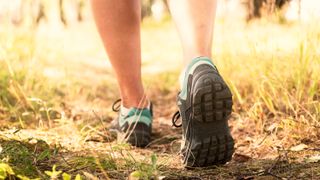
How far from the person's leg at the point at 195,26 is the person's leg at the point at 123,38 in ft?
1.06

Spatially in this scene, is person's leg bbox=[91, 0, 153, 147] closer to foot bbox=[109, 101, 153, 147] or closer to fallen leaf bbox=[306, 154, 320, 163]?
foot bbox=[109, 101, 153, 147]

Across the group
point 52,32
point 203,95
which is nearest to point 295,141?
point 203,95

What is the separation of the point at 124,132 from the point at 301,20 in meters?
0.85

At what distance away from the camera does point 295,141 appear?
1.60 metres

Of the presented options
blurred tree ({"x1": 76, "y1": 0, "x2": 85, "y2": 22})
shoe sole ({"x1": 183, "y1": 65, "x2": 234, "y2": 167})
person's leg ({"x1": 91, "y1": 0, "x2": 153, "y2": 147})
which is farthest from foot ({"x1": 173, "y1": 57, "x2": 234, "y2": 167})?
blurred tree ({"x1": 76, "y1": 0, "x2": 85, "y2": 22})

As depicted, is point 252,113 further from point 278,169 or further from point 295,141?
point 278,169

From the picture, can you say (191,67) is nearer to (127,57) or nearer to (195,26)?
(195,26)

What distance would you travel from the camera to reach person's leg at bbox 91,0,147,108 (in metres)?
1.67

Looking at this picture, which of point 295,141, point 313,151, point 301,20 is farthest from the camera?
point 301,20

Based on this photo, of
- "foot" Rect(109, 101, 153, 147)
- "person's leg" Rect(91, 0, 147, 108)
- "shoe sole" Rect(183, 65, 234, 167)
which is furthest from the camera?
"foot" Rect(109, 101, 153, 147)

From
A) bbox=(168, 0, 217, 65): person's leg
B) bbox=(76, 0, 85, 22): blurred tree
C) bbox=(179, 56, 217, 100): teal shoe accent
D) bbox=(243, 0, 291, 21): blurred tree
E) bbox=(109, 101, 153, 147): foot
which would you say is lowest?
bbox=(109, 101, 153, 147): foot

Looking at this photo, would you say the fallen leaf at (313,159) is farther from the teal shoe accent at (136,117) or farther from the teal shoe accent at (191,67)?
the teal shoe accent at (136,117)

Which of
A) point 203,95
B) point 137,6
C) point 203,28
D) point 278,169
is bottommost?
point 278,169

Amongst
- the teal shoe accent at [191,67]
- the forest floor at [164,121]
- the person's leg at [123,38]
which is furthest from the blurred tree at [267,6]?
the teal shoe accent at [191,67]
